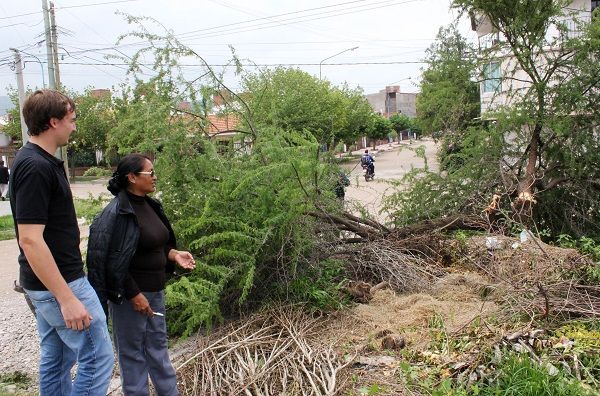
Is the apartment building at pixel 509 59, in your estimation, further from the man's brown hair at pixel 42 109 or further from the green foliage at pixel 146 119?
the man's brown hair at pixel 42 109

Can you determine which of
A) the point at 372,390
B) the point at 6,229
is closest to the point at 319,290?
the point at 372,390

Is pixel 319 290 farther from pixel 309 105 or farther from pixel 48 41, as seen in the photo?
pixel 48 41

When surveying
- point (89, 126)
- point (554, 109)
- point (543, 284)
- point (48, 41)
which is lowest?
point (543, 284)

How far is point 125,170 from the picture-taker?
3342 mm

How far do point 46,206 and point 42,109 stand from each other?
1.63ft

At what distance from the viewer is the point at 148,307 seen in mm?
3260

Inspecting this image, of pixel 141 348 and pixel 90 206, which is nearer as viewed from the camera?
pixel 141 348

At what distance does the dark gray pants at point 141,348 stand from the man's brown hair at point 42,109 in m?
1.16

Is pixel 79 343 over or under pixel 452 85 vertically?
under

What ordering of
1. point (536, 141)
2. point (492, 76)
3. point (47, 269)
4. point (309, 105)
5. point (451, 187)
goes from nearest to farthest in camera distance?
point (47, 269)
point (536, 141)
point (451, 187)
point (492, 76)
point (309, 105)

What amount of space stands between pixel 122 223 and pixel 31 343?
2.85m

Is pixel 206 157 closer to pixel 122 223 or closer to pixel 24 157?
pixel 122 223

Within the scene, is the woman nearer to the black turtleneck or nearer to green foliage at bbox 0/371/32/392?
Answer: the black turtleneck

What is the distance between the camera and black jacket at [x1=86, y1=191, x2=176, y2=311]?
3.11 meters
